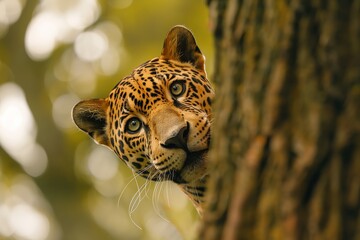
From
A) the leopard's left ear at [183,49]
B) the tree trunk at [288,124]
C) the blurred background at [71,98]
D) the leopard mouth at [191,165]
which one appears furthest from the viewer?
the blurred background at [71,98]

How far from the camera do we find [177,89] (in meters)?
6.75

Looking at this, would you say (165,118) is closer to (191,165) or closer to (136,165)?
(191,165)

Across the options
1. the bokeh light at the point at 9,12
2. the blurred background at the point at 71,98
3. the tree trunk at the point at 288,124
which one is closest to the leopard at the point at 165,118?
the tree trunk at the point at 288,124

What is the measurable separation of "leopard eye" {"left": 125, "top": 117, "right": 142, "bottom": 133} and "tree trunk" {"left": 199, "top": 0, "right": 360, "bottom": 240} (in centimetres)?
316

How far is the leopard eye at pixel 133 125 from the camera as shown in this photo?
677 cm

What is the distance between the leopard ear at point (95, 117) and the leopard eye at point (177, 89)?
2.74 feet

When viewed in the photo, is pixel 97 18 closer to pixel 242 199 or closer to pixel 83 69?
pixel 83 69

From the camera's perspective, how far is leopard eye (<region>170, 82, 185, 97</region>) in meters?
6.71

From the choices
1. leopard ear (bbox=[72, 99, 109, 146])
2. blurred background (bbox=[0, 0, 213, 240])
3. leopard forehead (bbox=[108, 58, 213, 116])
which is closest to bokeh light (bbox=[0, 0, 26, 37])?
blurred background (bbox=[0, 0, 213, 240])

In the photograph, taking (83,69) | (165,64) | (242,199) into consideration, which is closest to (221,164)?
(242,199)

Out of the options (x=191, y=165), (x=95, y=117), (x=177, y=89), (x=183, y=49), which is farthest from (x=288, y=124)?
(x=95, y=117)

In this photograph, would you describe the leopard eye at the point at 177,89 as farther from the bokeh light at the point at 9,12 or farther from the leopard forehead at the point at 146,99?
the bokeh light at the point at 9,12

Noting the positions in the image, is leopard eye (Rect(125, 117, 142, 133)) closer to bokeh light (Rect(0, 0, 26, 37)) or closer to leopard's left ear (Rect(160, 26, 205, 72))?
leopard's left ear (Rect(160, 26, 205, 72))

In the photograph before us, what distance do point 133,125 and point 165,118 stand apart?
58 cm
